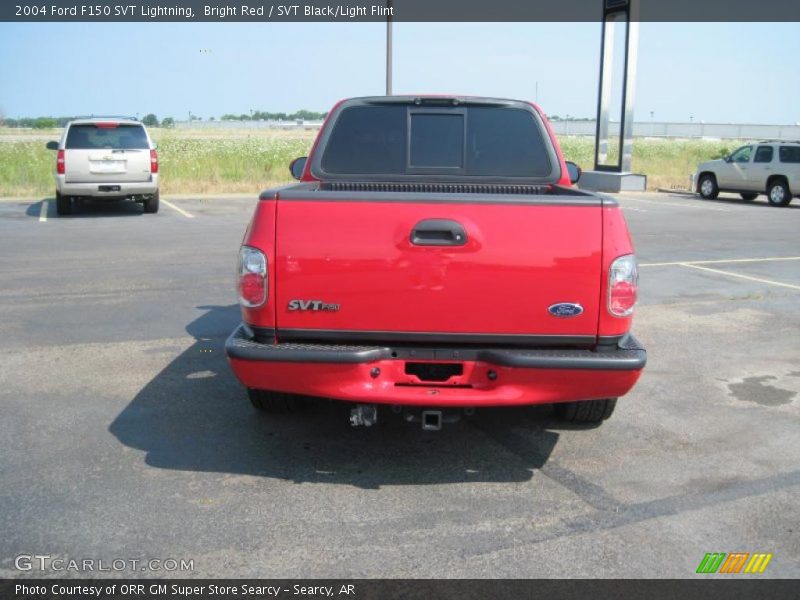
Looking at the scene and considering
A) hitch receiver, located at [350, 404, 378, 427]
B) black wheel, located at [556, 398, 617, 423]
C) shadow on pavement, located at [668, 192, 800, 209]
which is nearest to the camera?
hitch receiver, located at [350, 404, 378, 427]

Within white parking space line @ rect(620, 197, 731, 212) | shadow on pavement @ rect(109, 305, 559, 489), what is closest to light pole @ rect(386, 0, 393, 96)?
white parking space line @ rect(620, 197, 731, 212)

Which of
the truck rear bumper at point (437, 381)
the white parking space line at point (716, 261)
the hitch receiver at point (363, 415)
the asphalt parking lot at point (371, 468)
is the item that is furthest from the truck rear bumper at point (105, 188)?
the hitch receiver at point (363, 415)

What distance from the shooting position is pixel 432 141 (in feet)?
18.2

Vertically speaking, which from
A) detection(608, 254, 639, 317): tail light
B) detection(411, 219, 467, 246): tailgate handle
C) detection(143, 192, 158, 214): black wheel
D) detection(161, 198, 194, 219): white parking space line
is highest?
detection(411, 219, 467, 246): tailgate handle

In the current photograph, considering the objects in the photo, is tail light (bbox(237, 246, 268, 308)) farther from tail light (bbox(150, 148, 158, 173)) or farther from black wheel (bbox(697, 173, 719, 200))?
black wheel (bbox(697, 173, 719, 200))

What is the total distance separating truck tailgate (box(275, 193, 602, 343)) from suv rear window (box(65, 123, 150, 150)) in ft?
43.3

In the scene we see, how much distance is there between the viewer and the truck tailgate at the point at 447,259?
3.84m

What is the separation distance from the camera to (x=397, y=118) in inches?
218

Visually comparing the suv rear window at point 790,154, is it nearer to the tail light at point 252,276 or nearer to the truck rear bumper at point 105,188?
the truck rear bumper at point 105,188

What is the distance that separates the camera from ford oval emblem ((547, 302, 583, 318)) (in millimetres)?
3881

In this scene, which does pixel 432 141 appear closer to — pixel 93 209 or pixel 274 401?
pixel 274 401

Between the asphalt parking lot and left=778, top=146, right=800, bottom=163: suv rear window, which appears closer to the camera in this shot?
the asphalt parking lot

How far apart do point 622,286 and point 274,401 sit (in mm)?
2129
